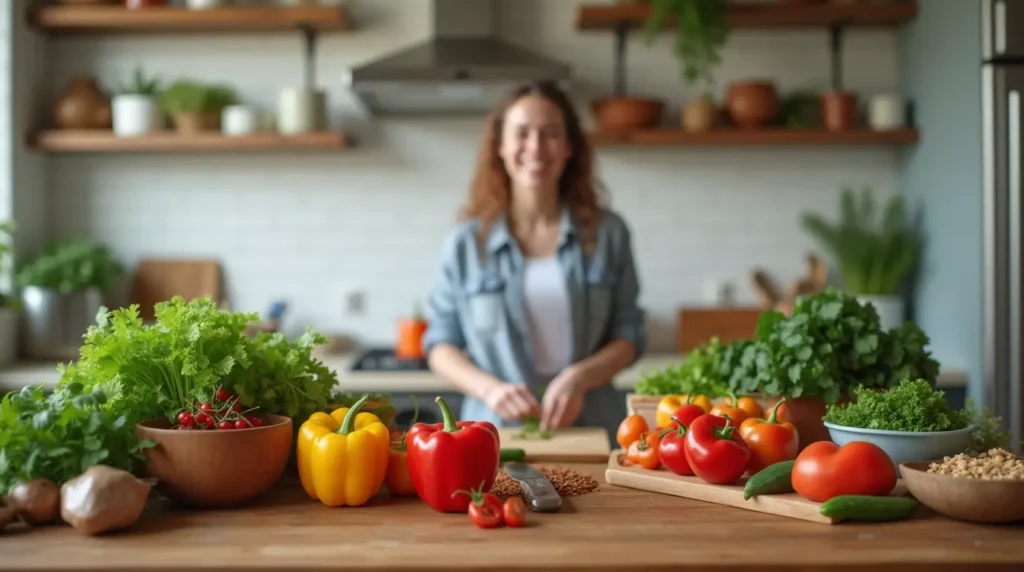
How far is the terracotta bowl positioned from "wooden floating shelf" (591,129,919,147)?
2905 mm

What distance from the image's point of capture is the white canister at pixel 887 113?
4.30 meters

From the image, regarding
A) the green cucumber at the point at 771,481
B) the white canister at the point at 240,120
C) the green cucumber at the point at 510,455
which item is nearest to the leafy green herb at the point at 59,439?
the green cucumber at the point at 510,455

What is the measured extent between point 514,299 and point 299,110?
1.75m

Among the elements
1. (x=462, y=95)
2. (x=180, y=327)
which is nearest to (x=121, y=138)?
(x=462, y=95)

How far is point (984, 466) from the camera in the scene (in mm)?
1477

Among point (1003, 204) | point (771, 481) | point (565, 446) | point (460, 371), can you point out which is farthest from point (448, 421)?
point (1003, 204)

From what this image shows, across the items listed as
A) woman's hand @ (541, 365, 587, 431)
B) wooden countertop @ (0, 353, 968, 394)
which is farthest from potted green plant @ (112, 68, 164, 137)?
woman's hand @ (541, 365, 587, 431)

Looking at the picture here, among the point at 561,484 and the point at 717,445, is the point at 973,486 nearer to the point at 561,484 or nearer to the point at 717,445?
the point at 717,445

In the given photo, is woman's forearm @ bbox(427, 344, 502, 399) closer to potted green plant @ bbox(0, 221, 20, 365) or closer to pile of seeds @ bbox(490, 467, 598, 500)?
pile of seeds @ bbox(490, 467, 598, 500)

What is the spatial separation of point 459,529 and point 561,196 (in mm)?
1735

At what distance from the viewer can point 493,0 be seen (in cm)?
427

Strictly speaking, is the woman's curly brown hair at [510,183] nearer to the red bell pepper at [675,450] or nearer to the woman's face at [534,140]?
the woman's face at [534,140]

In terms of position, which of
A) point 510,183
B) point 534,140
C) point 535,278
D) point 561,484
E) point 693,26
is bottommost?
point 561,484

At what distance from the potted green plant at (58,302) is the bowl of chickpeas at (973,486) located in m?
3.50
